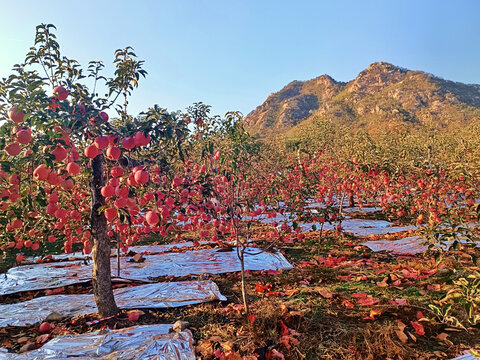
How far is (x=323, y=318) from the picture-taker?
4012mm

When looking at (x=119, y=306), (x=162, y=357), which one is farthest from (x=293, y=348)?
(x=119, y=306)

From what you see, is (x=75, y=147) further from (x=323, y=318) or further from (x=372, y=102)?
(x=372, y=102)

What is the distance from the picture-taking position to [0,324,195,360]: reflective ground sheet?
10.2ft

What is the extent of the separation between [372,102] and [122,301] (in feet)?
316

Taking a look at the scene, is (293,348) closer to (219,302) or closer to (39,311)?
(219,302)

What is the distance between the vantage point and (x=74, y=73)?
12.9ft

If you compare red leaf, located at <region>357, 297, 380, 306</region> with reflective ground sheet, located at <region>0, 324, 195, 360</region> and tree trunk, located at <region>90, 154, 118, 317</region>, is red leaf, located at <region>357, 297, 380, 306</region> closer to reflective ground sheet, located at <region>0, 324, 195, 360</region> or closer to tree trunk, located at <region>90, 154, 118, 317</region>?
reflective ground sheet, located at <region>0, 324, 195, 360</region>

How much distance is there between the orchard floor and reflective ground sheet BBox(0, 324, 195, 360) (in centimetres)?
29

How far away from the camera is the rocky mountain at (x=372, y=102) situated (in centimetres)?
6150

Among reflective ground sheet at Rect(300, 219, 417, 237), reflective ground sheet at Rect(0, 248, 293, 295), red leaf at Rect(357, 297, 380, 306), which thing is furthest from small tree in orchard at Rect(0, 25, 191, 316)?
reflective ground sheet at Rect(300, 219, 417, 237)

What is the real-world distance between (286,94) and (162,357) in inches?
6152

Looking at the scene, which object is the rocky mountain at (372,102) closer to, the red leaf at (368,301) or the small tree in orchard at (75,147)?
the red leaf at (368,301)

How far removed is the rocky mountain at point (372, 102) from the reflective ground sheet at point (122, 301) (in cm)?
4372

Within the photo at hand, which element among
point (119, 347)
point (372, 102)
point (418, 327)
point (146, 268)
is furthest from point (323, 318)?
point (372, 102)
